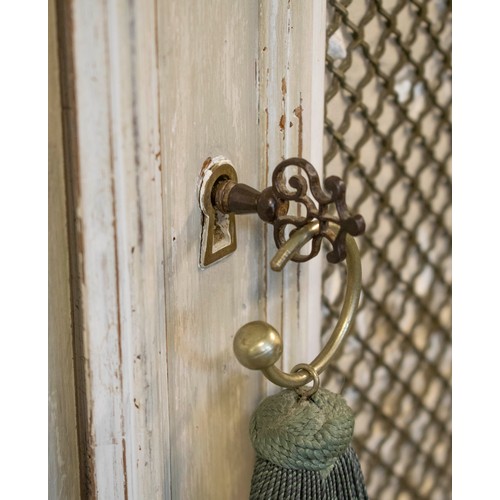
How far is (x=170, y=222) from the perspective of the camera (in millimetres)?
374

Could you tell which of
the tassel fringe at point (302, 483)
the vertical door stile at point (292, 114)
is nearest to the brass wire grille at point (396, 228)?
the vertical door stile at point (292, 114)

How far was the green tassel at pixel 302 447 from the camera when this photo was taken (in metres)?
0.41

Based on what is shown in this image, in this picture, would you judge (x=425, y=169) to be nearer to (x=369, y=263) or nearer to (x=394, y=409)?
(x=369, y=263)

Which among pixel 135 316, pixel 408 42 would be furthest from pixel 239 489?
pixel 408 42

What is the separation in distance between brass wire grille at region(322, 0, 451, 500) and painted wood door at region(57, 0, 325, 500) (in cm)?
11

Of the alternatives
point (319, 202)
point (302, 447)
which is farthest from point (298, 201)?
point (302, 447)

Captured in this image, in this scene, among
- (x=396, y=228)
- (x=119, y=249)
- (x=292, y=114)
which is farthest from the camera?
(x=396, y=228)

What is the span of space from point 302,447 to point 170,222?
0.16m

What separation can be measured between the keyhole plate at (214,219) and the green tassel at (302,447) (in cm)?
10

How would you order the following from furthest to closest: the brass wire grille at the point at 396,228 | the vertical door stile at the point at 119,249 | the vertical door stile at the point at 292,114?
the brass wire grille at the point at 396,228
the vertical door stile at the point at 292,114
the vertical door stile at the point at 119,249

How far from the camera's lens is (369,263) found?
2.14 feet

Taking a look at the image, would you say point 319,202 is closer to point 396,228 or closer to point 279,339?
point 279,339

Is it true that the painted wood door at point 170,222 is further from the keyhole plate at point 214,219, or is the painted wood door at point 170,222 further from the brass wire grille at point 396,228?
the brass wire grille at point 396,228

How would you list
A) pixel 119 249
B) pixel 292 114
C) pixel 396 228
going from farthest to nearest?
pixel 396 228
pixel 292 114
pixel 119 249
